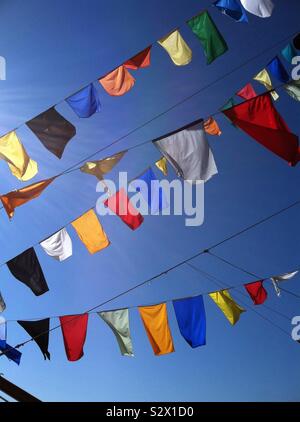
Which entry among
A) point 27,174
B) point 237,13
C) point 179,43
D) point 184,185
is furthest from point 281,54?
point 27,174

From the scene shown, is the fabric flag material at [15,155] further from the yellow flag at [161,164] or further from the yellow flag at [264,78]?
the yellow flag at [264,78]

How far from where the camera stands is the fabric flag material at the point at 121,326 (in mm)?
5887

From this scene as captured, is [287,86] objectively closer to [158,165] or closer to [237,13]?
[237,13]

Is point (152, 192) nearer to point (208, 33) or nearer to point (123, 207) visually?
point (123, 207)

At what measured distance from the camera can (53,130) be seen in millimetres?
5344

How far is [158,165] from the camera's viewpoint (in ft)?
19.4

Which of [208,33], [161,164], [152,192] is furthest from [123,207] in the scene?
[208,33]

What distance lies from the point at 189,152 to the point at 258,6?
2.19 metres

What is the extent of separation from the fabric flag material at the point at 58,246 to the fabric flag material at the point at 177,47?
284 centimetres

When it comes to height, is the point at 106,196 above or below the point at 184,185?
below

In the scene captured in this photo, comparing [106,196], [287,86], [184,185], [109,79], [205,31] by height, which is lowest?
[106,196]

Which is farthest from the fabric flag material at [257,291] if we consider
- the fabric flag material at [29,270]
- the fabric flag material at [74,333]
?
the fabric flag material at [29,270]
